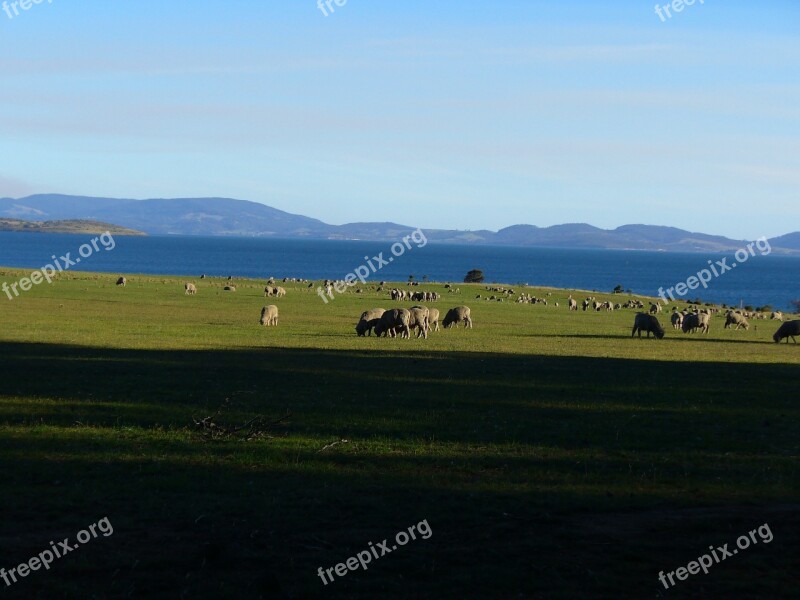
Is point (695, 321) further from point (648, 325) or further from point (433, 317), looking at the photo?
point (433, 317)

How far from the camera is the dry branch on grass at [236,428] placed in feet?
52.7

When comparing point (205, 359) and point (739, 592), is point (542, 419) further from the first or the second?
point (205, 359)

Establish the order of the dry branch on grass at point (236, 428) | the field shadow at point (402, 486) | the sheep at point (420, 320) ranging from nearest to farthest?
the field shadow at point (402, 486)
the dry branch on grass at point (236, 428)
the sheep at point (420, 320)

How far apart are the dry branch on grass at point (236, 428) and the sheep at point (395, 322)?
2611 centimetres

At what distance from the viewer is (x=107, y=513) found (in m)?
11.3

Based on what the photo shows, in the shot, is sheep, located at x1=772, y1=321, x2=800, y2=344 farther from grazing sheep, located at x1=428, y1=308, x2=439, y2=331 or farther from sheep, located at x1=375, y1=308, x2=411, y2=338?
sheep, located at x1=375, y1=308, x2=411, y2=338

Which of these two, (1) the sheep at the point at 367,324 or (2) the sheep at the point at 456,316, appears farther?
(2) the sheep at the point at 456,316

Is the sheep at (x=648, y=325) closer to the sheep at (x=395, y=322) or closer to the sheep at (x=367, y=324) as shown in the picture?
the sheep at (x=395, y=322)

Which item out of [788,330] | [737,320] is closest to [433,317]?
[788,330]

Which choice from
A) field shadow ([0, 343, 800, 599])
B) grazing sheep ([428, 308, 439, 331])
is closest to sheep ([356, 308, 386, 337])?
grazing sheep ([428, 308, 439, 331])

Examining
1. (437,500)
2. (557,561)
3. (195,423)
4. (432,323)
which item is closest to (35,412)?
(195,423)

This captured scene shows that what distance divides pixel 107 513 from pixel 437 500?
4081mm

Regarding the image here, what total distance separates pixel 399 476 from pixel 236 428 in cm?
428

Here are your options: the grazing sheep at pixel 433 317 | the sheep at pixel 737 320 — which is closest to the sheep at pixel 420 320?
the grazing sheep at pixel 433 317
